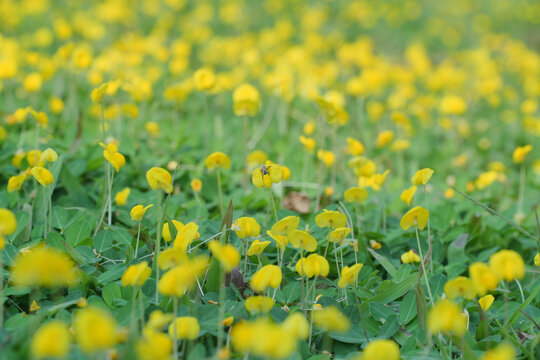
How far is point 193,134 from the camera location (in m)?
2.74

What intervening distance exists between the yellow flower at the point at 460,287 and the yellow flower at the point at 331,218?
30 cm

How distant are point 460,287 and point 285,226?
1.31ft

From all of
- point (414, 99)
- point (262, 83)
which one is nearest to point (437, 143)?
point (414, 99)

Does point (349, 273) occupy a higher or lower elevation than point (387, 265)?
higher

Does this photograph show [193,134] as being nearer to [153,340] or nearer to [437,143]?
[437,143]

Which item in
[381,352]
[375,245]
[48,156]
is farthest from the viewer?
[375,245]

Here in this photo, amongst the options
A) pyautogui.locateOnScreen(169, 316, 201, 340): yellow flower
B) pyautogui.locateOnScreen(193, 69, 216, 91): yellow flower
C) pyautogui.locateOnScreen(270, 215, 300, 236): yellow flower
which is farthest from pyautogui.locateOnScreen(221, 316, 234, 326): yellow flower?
pyautogui.locateOnScreen(193, 69, 216, 91): yellow flower

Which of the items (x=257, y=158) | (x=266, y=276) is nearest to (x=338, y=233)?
(x=266, y=276)

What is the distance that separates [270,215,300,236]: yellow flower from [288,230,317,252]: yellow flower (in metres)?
0.02

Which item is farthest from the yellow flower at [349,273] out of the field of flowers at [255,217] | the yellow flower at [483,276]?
the yellow flower at [483,276]

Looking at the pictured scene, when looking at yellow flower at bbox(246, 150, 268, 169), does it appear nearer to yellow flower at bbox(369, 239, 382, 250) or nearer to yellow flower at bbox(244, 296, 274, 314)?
yellow flower at bbox(369, 239, 382, 250)

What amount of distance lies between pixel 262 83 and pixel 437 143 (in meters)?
1.44

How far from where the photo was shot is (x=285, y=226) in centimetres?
124

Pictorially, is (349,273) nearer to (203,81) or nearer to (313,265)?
(313,265)
